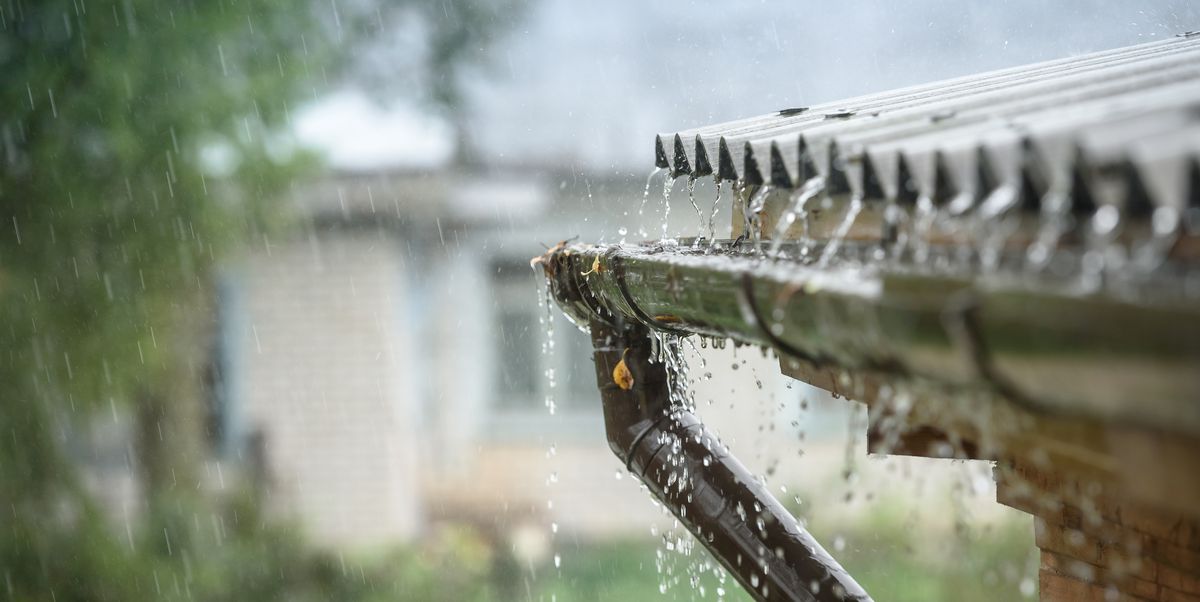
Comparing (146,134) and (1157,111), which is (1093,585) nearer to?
(1157,111)

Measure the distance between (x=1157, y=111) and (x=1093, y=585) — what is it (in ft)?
4.48

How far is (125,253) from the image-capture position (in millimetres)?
7031

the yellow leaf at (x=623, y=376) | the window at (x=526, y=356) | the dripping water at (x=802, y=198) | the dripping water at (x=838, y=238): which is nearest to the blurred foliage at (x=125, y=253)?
the window at (x=526, y=356)

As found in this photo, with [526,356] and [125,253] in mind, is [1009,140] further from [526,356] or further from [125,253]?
[526,356]

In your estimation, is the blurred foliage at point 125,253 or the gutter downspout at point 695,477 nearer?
the gutter downspout at point 695,477

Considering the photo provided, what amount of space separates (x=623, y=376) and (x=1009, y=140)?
1.31 meters

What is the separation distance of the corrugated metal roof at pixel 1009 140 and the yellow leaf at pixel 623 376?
45 centimetres

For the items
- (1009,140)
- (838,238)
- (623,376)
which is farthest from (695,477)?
(1009,140)

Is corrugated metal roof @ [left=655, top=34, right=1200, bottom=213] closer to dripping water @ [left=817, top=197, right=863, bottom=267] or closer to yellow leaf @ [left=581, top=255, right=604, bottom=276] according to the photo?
dripping water @ [left=817, top=197, right=863, bottom=267]

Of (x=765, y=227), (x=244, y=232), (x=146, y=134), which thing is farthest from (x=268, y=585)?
(x=765, y=227)

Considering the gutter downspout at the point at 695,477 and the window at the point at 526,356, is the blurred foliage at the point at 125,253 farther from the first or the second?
the gutter downspout at the point at 695,477

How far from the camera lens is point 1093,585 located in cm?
214

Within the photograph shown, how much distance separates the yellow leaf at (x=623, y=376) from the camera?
2293mm

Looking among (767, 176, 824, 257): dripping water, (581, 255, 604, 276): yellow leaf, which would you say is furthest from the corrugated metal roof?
(581, 255, 604, 276): yellow leaf
